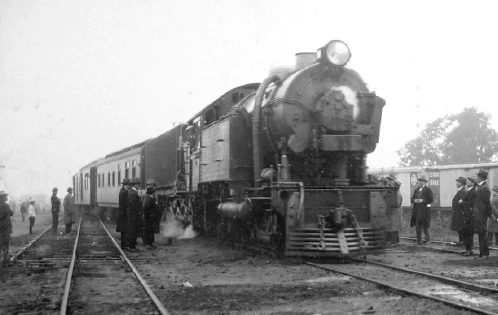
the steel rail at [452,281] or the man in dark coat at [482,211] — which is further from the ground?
the man in dark coat at [482,211]

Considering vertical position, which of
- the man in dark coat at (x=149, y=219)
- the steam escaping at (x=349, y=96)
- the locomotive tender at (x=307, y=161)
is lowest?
the man in dark coat at (x=149, y=219)

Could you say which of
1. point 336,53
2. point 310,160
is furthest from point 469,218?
point 336,53

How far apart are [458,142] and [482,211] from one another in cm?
4711

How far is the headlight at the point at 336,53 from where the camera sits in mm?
10367

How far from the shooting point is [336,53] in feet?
34.2

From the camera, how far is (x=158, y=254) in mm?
12578

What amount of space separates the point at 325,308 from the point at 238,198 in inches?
200

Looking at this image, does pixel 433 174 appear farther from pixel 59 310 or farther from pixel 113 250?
pixel 59 310

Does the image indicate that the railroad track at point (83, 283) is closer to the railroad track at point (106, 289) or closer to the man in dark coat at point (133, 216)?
the railroad track at point (106, 289)

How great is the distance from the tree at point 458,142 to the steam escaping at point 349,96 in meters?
46.1

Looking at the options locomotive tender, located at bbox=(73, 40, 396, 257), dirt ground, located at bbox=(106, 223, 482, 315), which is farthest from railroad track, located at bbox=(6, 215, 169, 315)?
locomotive tender, located at bbox=(73, 40, 396, 257)

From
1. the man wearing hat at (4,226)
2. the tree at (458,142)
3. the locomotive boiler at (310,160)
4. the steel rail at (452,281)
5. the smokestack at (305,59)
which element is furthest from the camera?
the tree at (458,142)

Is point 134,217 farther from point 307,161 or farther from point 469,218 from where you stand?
point 469,218

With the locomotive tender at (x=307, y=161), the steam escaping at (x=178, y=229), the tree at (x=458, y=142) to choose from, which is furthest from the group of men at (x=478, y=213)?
the tree at (x=458, y=142)
